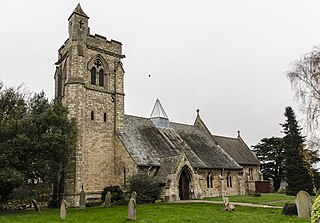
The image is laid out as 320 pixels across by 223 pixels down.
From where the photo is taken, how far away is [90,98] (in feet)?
110

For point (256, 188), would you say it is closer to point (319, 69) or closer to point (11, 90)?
point (319, 69)

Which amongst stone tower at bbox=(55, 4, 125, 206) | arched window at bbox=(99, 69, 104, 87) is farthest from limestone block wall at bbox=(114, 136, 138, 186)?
arched window at bbox=(99, 69, 104, 87)

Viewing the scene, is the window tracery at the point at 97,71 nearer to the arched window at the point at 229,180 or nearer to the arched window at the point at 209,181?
the arched window at the point at 209,181

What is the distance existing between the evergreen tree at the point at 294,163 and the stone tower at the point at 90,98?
2254 cm

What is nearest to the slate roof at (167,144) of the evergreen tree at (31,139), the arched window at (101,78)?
the arched window at (101,78)

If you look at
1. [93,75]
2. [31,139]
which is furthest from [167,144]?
[31,139]

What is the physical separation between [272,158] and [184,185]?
3887cm

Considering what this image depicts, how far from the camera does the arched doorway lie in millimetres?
32531

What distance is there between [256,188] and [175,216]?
28957mm

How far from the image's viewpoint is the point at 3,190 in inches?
1022

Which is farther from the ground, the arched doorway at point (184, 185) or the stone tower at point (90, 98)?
the stone tower at point (90, 98)

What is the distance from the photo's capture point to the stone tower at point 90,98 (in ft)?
102

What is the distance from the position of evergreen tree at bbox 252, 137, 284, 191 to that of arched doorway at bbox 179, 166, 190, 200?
34964 mm

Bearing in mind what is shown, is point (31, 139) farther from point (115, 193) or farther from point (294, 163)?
point (294, 163)
